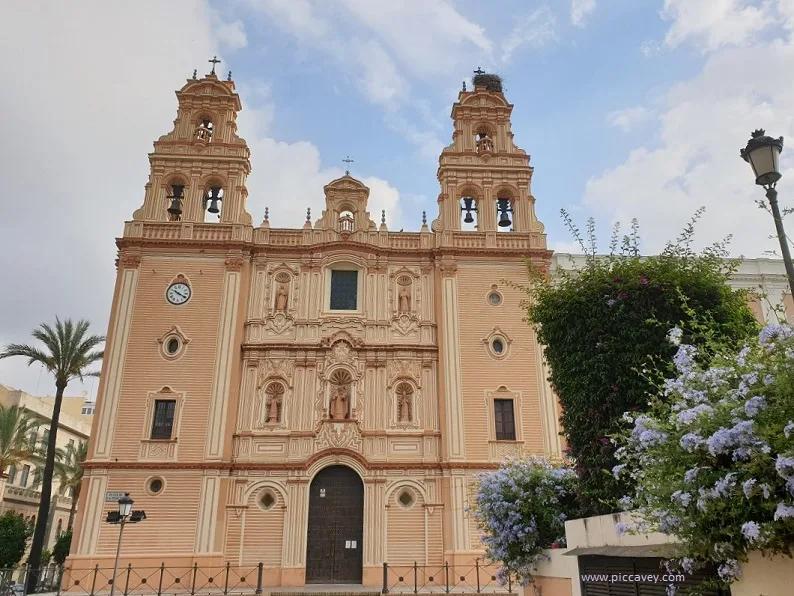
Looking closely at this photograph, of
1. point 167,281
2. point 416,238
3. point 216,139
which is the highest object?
point 216,139

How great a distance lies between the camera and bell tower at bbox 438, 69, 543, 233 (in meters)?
26.6

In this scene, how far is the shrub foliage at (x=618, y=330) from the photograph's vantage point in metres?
11.3

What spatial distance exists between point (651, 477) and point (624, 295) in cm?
579

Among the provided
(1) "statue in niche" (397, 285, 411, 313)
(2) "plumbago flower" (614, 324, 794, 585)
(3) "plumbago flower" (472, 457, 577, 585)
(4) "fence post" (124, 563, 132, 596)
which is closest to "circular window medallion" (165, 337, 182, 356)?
(4) "fence post" (124, 563, 132, 596)

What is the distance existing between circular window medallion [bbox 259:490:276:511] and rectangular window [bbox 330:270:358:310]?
23.8 feet

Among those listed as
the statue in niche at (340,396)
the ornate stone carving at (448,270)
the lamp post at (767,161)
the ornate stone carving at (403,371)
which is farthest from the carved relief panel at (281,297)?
the lamp post at (767,161)

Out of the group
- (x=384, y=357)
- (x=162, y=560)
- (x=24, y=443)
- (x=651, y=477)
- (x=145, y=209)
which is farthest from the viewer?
(x=24, y=443)

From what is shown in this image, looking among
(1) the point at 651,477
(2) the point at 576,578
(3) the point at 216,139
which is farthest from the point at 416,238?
(1) the point at 651,477

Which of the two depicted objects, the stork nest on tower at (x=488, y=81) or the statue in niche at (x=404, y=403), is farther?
the stork nest on tower at (x=488, y=81)

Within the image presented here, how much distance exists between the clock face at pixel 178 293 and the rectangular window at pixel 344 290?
5554 millimetres

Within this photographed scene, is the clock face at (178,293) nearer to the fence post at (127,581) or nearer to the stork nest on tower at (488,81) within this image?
the fence post at (127,581)

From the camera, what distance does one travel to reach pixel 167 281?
24578 millimetres

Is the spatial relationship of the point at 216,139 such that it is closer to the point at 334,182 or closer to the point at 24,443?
the point at 334,182

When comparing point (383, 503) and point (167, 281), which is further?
point (167, 281)
